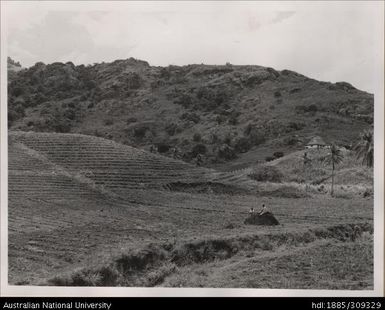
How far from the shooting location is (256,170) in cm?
1431

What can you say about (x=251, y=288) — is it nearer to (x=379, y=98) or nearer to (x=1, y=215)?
(x=379, y=98)

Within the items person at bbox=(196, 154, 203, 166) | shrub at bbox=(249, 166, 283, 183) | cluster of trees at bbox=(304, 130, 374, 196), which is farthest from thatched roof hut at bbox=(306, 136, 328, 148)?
person at bbox=(196, 154, 203, 166)

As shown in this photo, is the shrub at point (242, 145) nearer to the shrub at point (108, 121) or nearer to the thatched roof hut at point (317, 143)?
the thatched roof hut at point (317, 143)

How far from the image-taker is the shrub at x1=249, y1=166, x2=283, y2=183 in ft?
46.3

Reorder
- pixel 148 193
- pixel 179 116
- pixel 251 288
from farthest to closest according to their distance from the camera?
pixel 179 116, pixel 148 193, pixel 251 288

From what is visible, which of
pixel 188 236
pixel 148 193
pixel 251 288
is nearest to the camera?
pixel 251 288

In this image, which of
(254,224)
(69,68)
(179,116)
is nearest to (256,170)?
(254,224)

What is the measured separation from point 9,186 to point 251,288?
19.6 feet

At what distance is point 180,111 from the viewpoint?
599 inches

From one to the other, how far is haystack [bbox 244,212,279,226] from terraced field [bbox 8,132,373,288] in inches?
A: 5.7

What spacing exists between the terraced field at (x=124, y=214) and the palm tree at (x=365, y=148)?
0.90 metres

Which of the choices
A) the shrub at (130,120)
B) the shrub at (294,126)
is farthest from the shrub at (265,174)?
the shrub at (130,120)

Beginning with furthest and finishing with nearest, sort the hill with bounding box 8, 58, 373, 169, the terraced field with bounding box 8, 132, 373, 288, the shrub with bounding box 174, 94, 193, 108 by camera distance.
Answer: the shrub with bounding box 174, 94, 193, 108 → the hill with bounding box 8, 58, 373, 169 → the terraced field with bounding box 8, 132, 373, 288

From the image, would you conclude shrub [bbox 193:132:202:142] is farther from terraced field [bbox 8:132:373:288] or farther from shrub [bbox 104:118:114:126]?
shrub [bbox 104:118:114:126]
